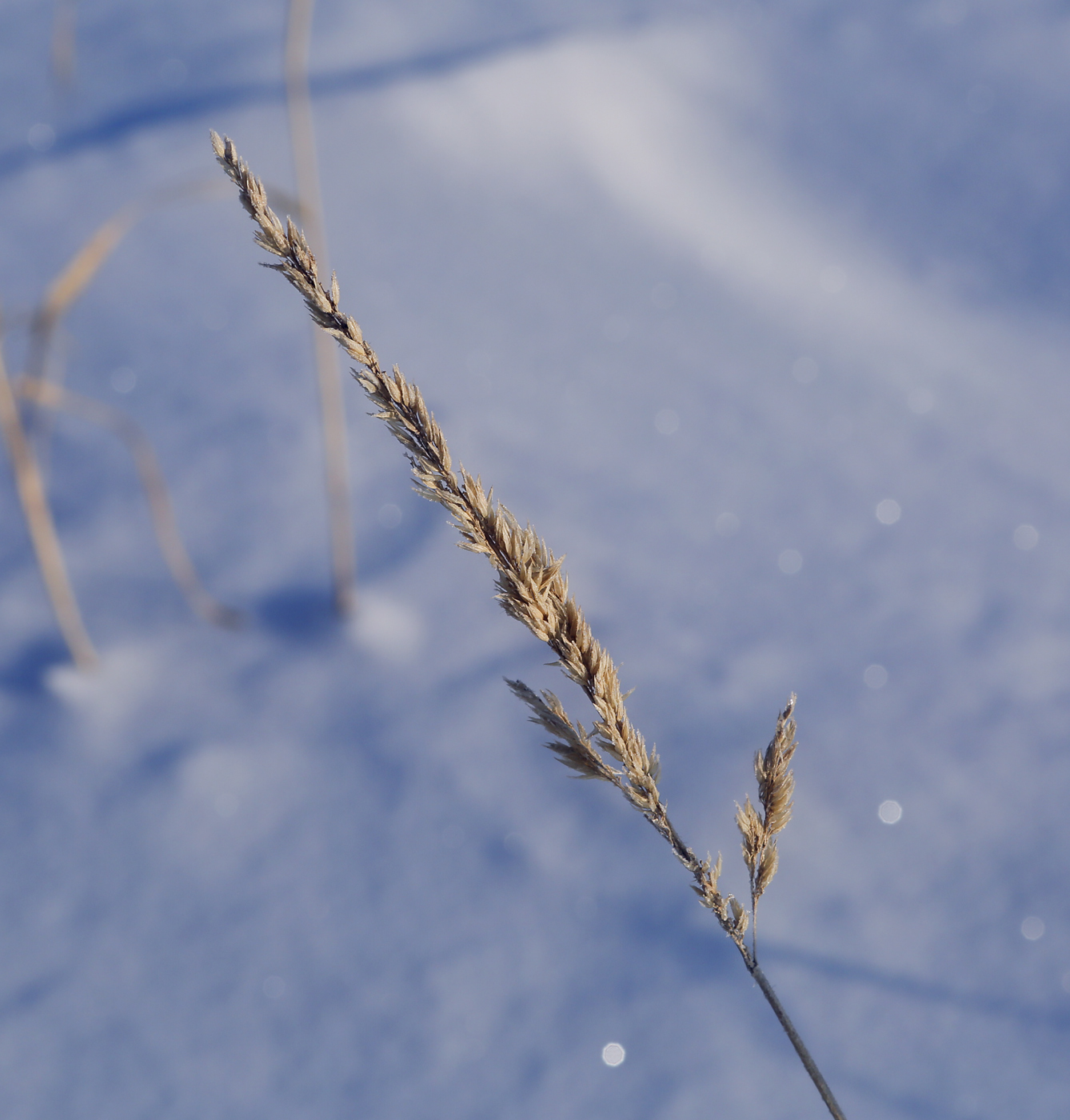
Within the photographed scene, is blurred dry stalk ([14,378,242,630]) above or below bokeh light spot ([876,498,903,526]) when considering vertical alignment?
above

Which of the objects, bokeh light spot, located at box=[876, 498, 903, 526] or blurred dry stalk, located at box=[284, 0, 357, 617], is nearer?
blurred dry stalk, located at box=[284, 0, 357, 617]

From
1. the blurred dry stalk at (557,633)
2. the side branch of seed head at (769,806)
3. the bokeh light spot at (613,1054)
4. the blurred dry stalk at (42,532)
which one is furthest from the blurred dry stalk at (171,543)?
the side branch of seed head at (769,806)

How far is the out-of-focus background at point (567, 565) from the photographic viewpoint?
108cm

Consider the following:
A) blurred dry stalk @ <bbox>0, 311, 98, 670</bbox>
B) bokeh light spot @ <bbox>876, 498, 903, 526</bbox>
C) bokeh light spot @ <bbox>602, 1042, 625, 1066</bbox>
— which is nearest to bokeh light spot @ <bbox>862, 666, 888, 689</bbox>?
bokeh light spot @ <bbox>876, 498, 903, 526</bbox>

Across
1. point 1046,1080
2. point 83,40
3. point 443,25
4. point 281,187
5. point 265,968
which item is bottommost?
point 1046,1080

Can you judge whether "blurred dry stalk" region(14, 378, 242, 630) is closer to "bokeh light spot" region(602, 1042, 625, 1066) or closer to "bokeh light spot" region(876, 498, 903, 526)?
"bokeh light spot" region(602, 1042, 625, 1066)

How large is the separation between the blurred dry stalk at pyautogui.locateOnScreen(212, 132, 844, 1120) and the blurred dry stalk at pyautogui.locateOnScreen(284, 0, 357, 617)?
0.77m

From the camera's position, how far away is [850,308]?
1.87 meters

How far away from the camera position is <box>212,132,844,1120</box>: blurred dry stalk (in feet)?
1.49

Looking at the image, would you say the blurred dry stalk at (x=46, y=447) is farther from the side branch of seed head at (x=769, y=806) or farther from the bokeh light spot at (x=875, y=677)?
the bokeh light spot at (x=875, y=677)

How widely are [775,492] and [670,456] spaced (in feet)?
0.71

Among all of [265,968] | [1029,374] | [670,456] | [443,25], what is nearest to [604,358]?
[670,456]

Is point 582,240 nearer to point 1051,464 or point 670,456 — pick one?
point 670,456

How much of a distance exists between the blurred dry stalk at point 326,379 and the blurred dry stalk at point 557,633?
30.4 inches
